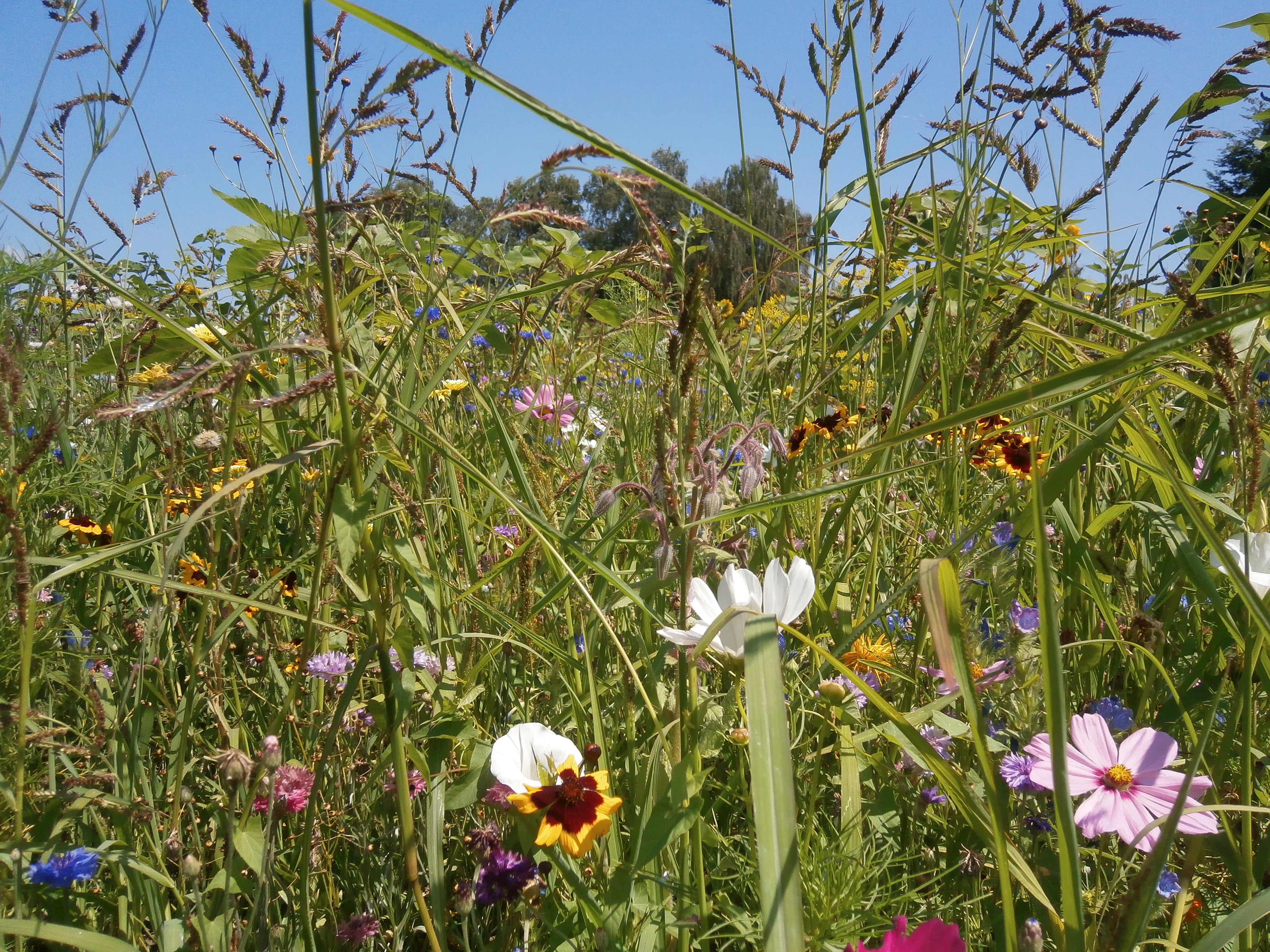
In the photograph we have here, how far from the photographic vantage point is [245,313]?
96.8 inches

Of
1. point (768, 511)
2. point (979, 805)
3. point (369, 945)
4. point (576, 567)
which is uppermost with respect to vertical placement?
point (768, 511)

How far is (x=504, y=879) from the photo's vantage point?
2.76ft

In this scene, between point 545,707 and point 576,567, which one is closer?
point 576,567

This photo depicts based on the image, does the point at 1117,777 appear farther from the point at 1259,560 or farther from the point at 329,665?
the point at 329,665

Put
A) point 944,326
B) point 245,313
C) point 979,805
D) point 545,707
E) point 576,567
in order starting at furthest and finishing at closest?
point 245,313 → point 944,326 → point 545,707 → point 576,567 → point 979,805

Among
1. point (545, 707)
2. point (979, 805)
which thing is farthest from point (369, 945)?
point (979, 805)

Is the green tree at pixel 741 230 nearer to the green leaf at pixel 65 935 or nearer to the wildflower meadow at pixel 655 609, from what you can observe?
the wildflower meadow at pixel 655 609

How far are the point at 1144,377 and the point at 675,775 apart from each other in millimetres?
943

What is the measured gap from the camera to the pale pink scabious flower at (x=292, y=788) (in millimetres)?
939

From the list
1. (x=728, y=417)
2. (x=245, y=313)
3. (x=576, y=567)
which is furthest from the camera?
(x=245, y=313)

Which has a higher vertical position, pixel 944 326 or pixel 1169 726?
pixel 944 326

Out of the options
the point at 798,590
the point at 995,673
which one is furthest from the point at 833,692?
the point at 995,673

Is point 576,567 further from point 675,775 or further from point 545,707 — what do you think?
point 675,775

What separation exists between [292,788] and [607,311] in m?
2.03
